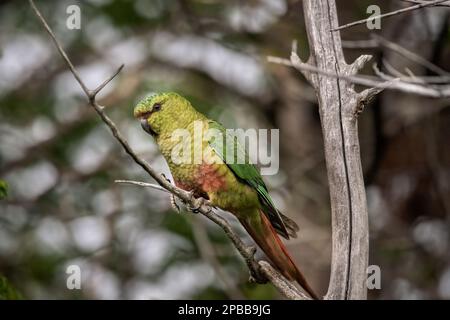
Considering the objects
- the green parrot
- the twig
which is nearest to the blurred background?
the twig

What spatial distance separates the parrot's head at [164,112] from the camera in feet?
11.7

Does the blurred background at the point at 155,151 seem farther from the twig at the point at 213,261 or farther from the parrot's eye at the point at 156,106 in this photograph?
the parrot's eye at the point at 156,106

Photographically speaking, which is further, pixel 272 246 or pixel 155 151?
pixel 155 151

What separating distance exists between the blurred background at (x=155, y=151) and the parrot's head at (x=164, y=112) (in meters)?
2.24

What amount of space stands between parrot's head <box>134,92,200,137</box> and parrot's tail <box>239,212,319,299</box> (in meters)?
0.62

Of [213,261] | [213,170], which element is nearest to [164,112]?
[213,170]

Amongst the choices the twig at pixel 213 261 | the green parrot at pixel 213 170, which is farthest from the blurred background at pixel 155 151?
the green parrot at pixel 213 170

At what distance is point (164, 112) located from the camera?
11.7 ft

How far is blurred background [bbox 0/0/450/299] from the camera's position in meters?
6.19

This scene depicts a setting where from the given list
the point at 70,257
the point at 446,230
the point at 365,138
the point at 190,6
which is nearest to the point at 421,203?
the point at 446,230

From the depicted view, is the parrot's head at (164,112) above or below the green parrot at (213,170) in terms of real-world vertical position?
above

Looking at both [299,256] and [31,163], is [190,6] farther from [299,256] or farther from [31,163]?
[299,256]

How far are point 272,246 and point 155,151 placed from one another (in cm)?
260

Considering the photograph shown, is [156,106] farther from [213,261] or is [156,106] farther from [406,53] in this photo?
[213,261]
